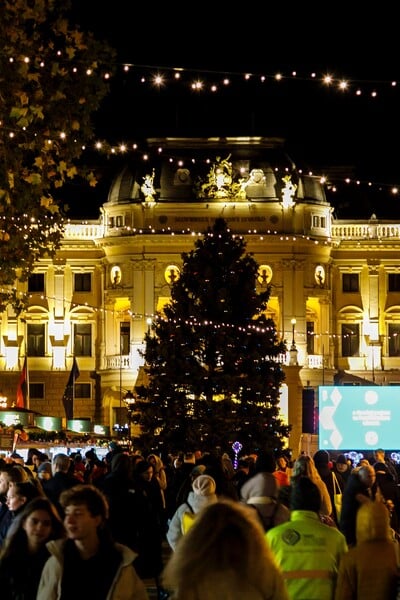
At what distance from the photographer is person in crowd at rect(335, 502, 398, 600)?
889cm

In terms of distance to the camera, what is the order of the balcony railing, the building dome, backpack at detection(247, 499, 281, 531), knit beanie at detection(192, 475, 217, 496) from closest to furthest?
backpack at detection(247, 499, 281, 531) < knit beanie at detection(192, 475, 217, 496) < the building dome < the balcony railing

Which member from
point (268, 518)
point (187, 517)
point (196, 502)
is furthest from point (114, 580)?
point (196, 502)

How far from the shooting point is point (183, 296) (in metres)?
54.8

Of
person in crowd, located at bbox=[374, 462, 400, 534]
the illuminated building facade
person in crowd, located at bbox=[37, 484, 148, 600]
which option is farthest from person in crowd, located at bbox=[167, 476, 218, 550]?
the illuminated building facade

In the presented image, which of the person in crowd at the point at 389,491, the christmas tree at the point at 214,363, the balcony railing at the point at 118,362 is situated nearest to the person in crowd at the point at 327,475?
the person in crowd at the point at 389,491

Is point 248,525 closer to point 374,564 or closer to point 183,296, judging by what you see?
point 374,564

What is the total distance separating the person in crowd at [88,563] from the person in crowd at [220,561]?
3.86 ft

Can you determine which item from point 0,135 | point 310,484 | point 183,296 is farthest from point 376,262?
point 310,484

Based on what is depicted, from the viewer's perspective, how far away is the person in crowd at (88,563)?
27.1ft

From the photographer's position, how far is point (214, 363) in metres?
54.7

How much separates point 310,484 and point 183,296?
1770 inches

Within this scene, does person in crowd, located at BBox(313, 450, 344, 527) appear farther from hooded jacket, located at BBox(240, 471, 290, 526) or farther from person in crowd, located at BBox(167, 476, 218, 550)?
hooded jacket, located at BBox(240, 471, 290, 526)

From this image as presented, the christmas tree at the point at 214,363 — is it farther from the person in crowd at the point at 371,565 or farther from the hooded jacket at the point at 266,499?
the person in crowd at the point at 371,565

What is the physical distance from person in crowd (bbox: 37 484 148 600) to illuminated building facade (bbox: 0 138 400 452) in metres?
68.5
